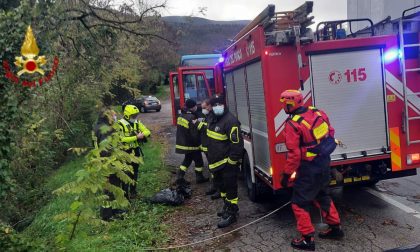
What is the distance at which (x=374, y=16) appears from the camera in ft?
61.4

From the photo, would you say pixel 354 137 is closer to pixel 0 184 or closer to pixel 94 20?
pixel 0 184

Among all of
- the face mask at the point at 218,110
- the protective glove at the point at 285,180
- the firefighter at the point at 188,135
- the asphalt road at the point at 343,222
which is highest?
the face mask at the point at 218,110

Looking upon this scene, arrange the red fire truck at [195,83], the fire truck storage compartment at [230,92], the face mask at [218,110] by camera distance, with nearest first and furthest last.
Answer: the face mask at [218,110], the fire truck storage compartment at [230,92], the red fire truck at [195,83]

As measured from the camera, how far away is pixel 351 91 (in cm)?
554

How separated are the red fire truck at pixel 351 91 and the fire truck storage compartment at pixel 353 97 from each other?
12 mm

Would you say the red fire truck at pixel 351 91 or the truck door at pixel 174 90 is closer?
the red fire truck at pixel 351 91

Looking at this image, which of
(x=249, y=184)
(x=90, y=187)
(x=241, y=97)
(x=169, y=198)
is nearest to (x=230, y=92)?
(x=241, y=97)

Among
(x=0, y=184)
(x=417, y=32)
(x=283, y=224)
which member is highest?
(x=417, y=32)

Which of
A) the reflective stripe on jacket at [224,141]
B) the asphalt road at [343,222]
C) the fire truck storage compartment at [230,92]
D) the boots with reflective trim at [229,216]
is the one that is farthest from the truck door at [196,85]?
the boots with reflective trim at [229,216]

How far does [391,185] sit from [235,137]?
10.5 ft

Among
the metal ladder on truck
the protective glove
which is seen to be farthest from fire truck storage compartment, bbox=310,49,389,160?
the protective glove

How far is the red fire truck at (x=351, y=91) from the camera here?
5367mm

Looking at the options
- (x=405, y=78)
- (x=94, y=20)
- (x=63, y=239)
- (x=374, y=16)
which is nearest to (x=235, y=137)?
(x=405, y=78)

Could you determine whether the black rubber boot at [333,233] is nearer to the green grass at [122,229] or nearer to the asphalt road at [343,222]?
the asphalt road at [343,222]
